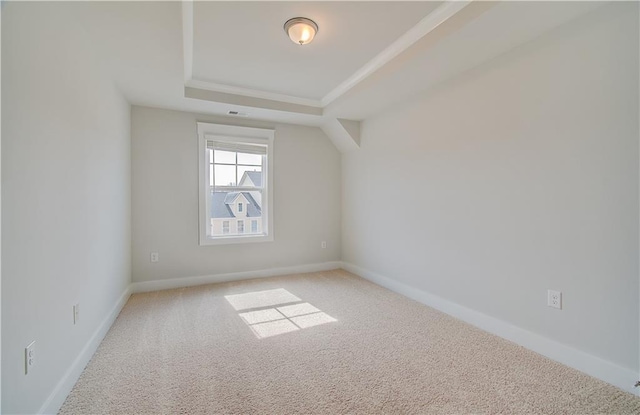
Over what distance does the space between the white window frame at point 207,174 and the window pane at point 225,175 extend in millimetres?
158

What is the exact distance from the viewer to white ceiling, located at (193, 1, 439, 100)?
2039 mm

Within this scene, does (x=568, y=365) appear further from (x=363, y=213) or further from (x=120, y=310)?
(x=120, y=310)

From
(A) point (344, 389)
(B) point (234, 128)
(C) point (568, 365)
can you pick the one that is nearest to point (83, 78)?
(B) point (234, 128)

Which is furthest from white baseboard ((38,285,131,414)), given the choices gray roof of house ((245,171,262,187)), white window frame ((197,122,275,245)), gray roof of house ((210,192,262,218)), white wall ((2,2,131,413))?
gray roof of house ((245,171,262,187))

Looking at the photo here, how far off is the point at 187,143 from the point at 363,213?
2.56 meters

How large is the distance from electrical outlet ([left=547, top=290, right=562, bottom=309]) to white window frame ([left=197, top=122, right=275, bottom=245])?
322 cm

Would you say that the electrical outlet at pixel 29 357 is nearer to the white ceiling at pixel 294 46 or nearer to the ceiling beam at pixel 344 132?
the white ceiling at pixel 294 46

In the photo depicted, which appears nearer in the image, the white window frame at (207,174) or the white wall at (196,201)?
the white wall at (196,201)

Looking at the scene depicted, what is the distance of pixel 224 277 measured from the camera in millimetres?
4051

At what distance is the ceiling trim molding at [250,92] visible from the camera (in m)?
3.26

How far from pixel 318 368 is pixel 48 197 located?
6.10 feet

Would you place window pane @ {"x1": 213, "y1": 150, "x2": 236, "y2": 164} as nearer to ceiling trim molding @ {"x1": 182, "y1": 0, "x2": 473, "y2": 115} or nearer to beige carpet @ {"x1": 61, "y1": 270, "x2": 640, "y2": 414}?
ceiling trim molding @ {"x1": 182, "y1": 0, "x2": 473, "y2": 115}

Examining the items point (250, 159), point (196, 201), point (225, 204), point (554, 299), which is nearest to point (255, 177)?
point (250, 159)

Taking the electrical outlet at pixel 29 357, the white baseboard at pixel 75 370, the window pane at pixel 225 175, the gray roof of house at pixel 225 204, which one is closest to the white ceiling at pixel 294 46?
the window pane at pixel 225 175
